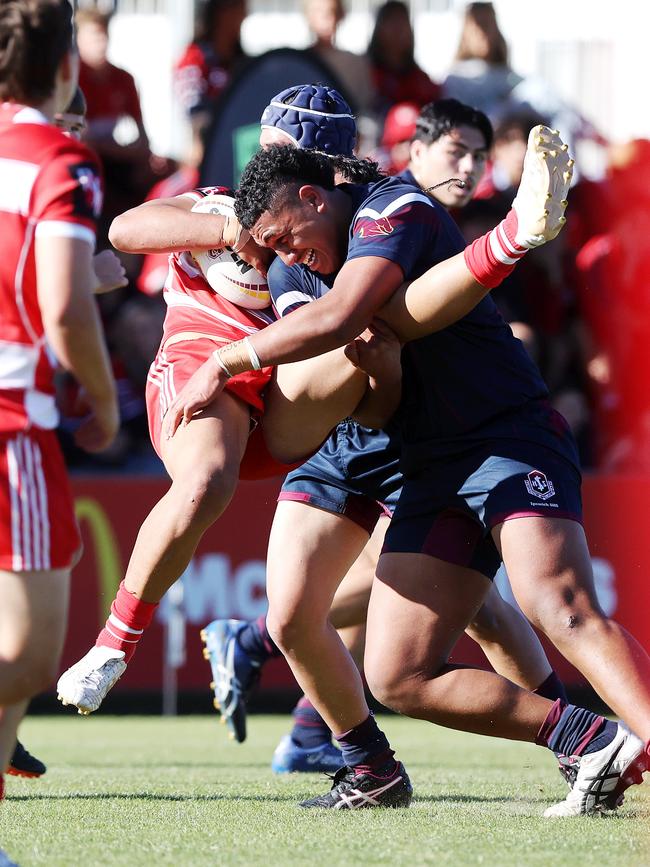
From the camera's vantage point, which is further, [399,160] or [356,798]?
[399,160]

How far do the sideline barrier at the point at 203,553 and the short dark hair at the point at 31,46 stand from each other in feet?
18.4

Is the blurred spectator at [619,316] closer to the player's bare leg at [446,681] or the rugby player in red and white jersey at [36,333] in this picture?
the player's bare leg at [446,681]

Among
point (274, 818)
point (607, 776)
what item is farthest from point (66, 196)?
point (607, 776)

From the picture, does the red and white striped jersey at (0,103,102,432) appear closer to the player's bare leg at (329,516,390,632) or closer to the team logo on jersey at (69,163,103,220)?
the team logo on jersey at (69,163,103,220)

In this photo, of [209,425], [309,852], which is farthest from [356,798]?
[209,425]

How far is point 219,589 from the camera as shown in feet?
29.1

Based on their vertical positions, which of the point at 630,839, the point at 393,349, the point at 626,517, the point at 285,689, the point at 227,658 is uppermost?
the point at 393,349

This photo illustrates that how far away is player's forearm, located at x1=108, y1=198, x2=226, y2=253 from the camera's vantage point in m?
4.57

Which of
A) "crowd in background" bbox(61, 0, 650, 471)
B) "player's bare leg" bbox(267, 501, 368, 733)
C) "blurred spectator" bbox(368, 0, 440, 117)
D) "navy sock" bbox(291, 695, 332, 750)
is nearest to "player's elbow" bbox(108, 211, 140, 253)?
"player's bare leg" bbox(267, 501, 368, 733)

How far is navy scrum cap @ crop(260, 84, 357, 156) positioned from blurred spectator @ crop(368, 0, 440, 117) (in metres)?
5.27

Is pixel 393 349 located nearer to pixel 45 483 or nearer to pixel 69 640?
pixel 45 483

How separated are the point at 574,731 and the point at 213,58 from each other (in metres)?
7.08

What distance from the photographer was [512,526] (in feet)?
13.3

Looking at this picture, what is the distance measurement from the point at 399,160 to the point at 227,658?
439 centimetres
